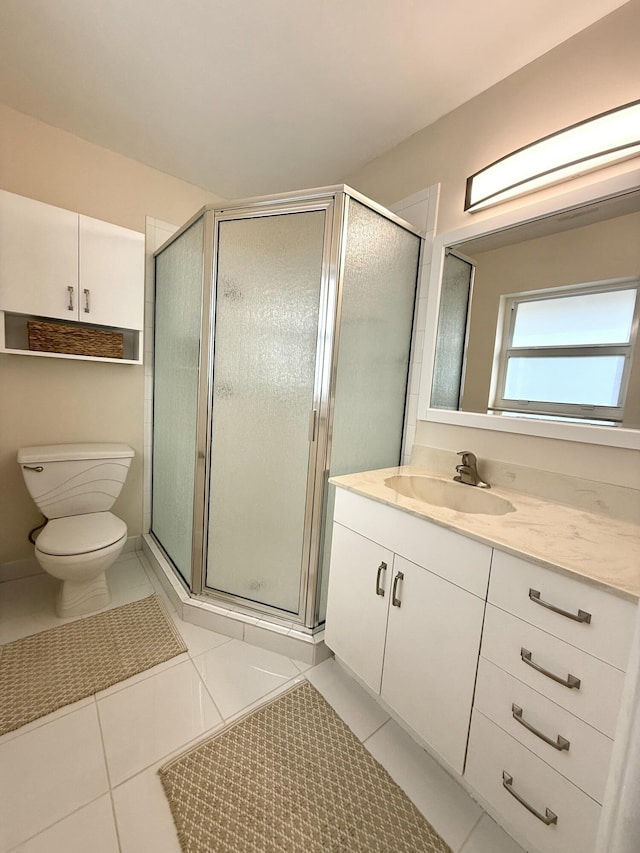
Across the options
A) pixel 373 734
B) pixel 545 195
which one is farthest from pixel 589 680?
pixel 545 195

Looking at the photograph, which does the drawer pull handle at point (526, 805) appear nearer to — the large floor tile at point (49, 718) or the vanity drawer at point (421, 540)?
the vanity drawer at point (421, 540)

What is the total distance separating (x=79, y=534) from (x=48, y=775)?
903mm

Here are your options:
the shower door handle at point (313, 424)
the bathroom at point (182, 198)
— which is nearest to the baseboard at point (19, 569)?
the bathroom at point (182, 198)

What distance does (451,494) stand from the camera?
1.42m

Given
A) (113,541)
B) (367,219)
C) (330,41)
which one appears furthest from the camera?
(113,541)

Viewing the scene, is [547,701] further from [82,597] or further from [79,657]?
[82,597]

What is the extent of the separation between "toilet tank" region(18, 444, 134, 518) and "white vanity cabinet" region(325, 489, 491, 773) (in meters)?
1.38

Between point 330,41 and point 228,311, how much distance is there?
3.40 ft

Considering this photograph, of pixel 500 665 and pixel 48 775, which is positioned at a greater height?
pixel 500 665

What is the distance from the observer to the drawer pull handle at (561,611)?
72 cm

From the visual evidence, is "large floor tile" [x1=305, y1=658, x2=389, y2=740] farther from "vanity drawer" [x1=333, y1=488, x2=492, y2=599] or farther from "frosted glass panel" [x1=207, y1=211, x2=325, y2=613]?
"vanity drawer" [x1=333, y1=488, x2=492, y2=599]

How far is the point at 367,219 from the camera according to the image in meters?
1.40

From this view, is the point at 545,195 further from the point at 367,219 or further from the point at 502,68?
the point at 367,219

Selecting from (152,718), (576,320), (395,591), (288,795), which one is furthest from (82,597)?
(576,320)
